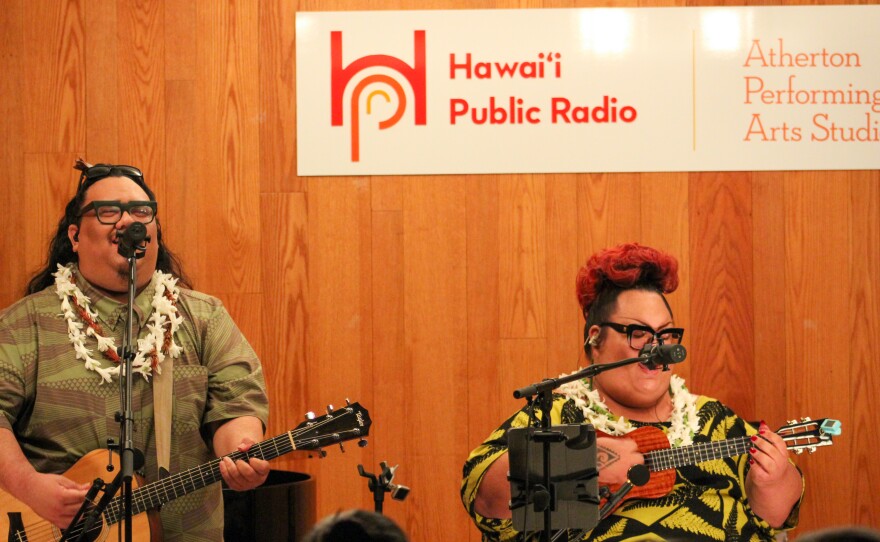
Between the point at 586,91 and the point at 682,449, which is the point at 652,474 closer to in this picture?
the point at 682,449

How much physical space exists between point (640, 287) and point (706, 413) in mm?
440

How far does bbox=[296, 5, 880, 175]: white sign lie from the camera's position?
4.46 metres

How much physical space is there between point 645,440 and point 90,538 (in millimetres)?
1678

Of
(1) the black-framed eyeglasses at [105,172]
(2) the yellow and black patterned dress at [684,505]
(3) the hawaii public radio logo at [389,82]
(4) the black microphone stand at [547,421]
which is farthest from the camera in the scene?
(3) the hawaii public radio logo at [389,82]

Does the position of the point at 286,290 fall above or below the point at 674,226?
below

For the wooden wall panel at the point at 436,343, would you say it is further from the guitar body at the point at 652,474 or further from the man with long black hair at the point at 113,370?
the guitar body at the point at 652,474

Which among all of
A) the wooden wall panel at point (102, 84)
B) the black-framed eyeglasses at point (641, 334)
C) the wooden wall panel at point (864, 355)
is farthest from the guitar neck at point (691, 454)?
the wooden wall panel at point (102, 84)

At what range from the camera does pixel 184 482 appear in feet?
11.0

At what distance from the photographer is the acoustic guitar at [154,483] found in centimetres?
334

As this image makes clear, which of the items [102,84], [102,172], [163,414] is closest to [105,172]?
[102,172]

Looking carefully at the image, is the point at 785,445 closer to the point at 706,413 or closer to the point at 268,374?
the point at 706,413

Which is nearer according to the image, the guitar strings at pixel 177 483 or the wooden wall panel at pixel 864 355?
the guitar strings at pixel 177 483

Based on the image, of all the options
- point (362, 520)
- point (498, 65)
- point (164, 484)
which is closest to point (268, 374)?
point (164, 484)

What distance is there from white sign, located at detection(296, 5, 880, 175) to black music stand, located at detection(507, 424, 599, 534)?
1.80m
